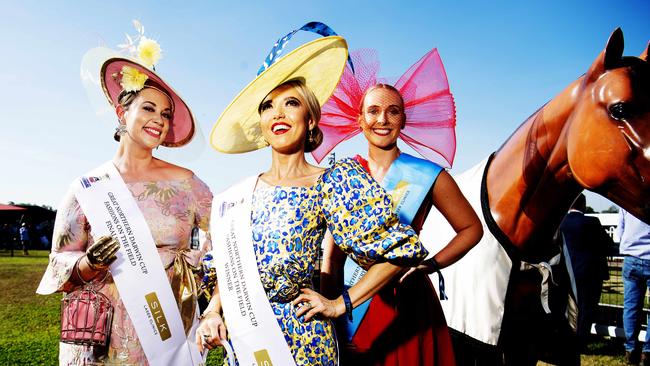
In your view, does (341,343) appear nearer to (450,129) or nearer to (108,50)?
(450,129)

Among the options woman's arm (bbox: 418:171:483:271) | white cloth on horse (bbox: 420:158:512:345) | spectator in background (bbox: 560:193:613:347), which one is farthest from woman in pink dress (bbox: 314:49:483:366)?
spectator in background (bbox: 560:193:613:347)

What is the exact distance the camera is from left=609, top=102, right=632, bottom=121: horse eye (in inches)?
83.1

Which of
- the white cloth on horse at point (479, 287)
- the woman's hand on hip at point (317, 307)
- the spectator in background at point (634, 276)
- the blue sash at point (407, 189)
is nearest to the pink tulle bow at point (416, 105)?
the white cloth on horse at point (479, 287)

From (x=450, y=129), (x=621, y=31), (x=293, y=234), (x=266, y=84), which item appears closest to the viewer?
(x=293, y=234)

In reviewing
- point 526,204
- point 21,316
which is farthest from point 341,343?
point 21,316

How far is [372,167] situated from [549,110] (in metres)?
0.99

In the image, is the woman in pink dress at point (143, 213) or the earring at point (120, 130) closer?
the woman in pink dress at point (143, 213)

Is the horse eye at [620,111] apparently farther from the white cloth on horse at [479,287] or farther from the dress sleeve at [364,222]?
the dress sleeve at [364,222]

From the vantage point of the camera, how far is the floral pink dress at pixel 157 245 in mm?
2260

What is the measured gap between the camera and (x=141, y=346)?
7.61ft

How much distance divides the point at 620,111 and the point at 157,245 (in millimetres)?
2331

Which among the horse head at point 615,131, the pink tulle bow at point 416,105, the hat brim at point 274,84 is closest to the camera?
the hat brim at point 274,84

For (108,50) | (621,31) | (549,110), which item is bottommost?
(549,110)

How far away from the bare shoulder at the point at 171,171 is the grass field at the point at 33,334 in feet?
11.7
